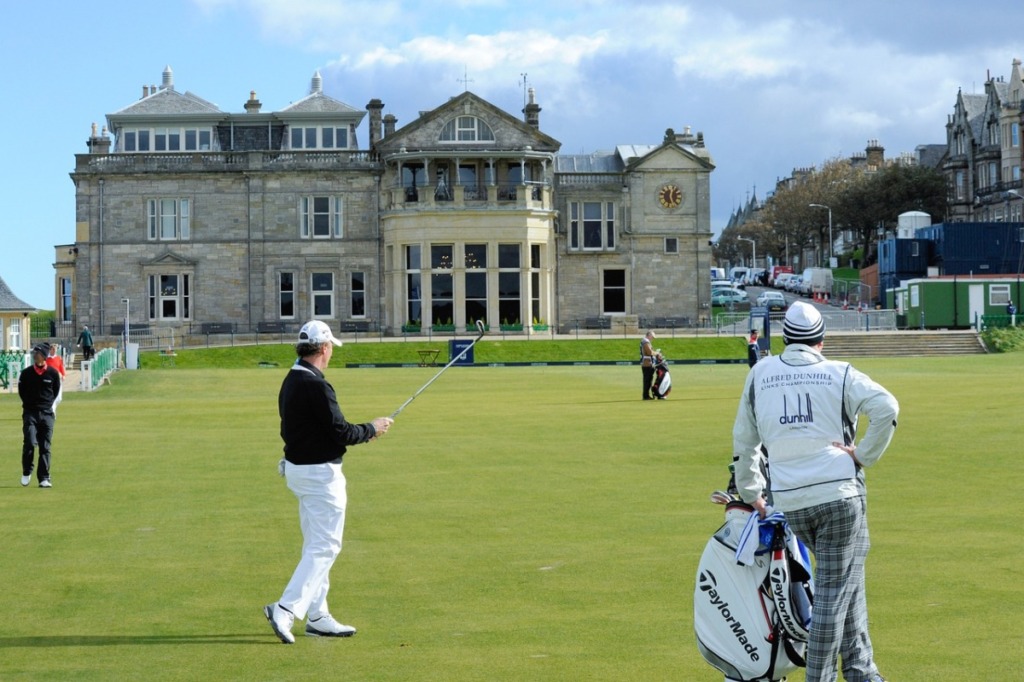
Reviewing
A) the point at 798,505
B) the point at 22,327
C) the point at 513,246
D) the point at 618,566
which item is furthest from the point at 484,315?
the point at 798,505

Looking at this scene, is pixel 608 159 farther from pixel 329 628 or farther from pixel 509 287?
pixel 329 628

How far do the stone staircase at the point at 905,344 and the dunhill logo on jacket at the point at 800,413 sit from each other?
56296mm

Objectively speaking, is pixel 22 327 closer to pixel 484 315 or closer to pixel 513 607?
pixel 484 315

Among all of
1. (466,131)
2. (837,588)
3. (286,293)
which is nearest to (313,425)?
(837,588)

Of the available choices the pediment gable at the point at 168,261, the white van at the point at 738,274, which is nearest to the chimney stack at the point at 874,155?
the white van at the point at 738,274

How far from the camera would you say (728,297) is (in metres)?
99.1

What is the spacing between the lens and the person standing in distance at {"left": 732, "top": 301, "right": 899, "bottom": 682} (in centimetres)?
795

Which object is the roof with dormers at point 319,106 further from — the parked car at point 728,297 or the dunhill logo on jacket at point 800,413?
the dunhill logo on jacket at point 800,413

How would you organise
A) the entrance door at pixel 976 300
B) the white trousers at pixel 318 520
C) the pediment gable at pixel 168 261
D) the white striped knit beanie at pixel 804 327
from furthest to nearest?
the entrance door at pixel 976 300 < the pediment gable at pixel 168 261 < the white trousers at pixel 318 520 < the white striped knit beanie at pixel 804 327

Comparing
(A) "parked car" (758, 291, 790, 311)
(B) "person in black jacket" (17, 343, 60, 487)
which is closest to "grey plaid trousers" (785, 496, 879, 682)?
(B) "person in black jacket" (17, 343, 60, 487)

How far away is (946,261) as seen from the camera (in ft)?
289

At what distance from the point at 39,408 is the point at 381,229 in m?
58.8

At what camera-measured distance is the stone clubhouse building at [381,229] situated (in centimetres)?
7656

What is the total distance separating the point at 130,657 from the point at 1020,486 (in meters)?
12.0
